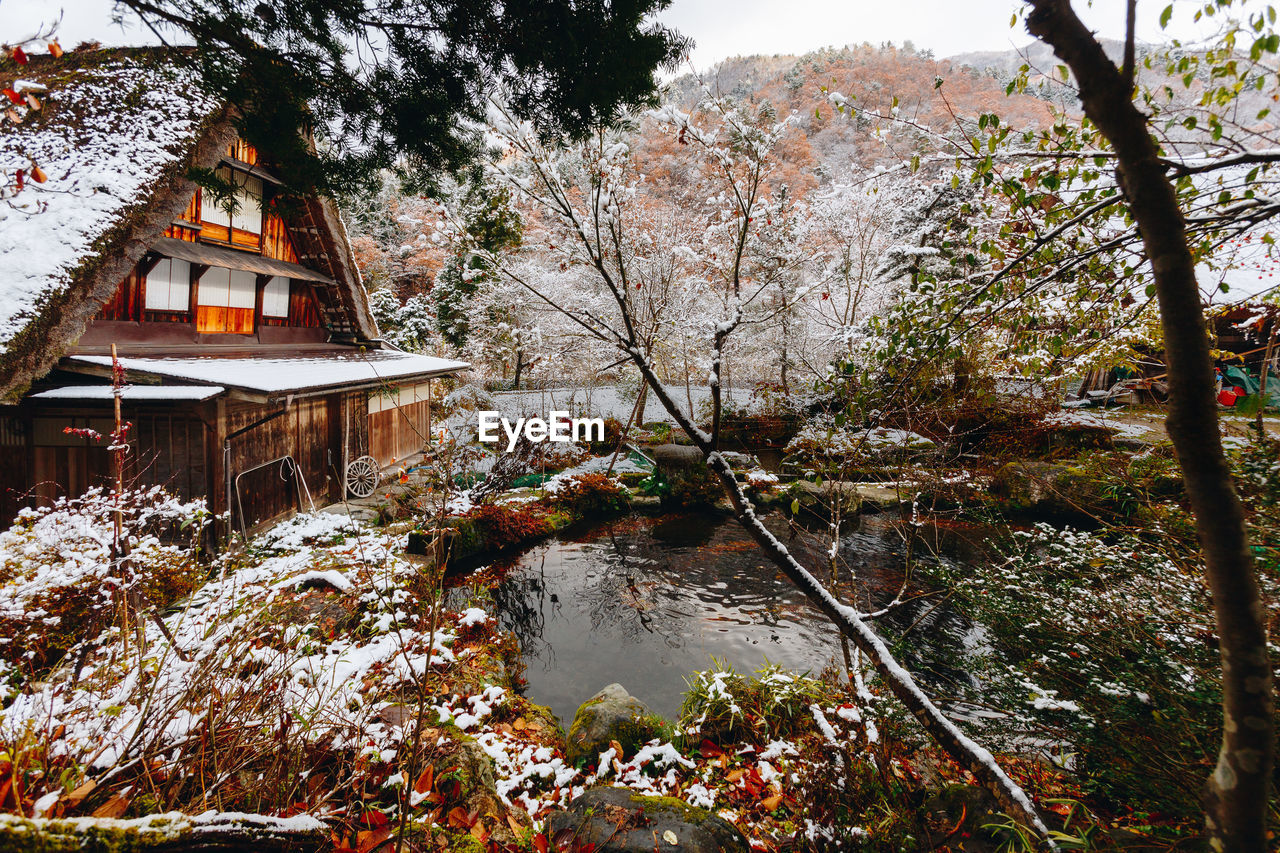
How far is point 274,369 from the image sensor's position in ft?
23.2

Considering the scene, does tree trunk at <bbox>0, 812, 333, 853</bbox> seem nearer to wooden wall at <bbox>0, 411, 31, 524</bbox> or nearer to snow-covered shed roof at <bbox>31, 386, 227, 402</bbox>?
snow-covered shed roof at <bbox>31, 386, 227, 402</bbox>

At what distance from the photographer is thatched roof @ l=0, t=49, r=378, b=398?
16.0 ft

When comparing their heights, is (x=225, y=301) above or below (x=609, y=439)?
above

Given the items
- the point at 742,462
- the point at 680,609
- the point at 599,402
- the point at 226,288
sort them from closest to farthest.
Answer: the point at 680,609 → the point at 226,288 → the point at 742,462 → the point at 599,402

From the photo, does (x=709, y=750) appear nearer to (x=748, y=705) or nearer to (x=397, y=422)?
(x=748, y=705)

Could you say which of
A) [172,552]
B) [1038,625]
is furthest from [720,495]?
[172,552]

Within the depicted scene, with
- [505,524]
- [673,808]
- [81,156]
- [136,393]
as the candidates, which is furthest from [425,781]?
[81,156]

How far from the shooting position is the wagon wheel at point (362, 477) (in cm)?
934

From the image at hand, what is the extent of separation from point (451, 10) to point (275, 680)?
3255mm

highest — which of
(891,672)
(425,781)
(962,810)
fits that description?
(891,672)

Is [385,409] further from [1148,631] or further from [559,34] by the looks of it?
[1148,631]

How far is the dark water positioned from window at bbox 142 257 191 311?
6042 millimetres

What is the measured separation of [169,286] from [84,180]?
5.30ft

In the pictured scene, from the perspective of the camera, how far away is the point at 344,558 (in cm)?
607
